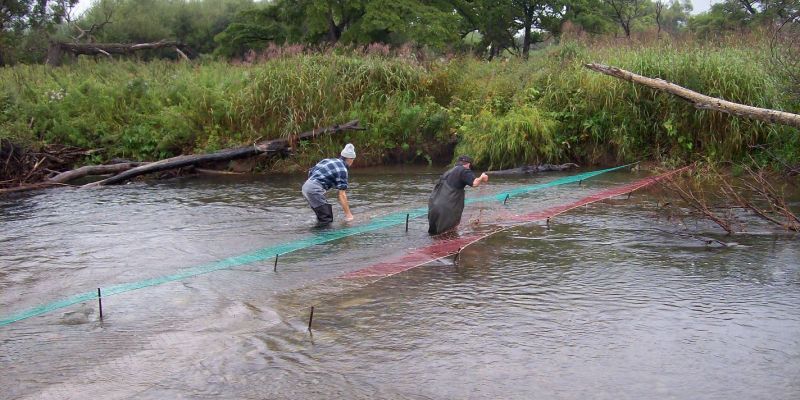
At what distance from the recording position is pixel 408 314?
270 inches

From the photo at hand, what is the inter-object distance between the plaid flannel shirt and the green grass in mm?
6322

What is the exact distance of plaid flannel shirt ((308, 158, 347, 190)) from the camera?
10797mm

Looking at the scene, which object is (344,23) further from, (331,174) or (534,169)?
(331,174)

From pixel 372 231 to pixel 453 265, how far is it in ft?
7.38

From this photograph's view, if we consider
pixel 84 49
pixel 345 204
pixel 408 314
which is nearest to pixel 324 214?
pixel 345 204

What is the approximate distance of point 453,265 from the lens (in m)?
8.56

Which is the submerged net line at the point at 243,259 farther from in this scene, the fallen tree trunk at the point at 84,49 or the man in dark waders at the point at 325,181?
the fallen tree trunk at the point at 84,49

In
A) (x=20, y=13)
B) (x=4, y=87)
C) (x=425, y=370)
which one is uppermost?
(x=20, y=13)

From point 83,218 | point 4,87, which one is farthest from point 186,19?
point 83,218

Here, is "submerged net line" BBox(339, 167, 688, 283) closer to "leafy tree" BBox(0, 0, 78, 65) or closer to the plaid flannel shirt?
the plaid flannel shirt

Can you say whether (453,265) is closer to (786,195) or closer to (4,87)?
(786,195)

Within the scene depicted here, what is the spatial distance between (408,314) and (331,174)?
4390 mm

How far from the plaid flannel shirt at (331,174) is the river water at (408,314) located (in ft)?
2.23

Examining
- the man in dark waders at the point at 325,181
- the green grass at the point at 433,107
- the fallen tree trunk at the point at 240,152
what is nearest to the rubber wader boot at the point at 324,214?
the man in dark waders at the point at 325,181
